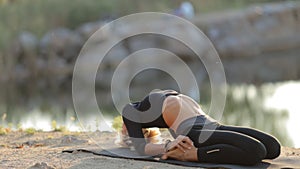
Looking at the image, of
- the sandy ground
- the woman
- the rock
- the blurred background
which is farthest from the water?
the woman

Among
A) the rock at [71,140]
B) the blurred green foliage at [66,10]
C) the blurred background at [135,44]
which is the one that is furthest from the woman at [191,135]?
the blurred green foliage at [66,10]

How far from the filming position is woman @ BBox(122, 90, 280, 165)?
3908 mm

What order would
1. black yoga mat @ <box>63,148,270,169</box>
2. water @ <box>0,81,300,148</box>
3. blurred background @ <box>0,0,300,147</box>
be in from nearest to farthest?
black yoga mat @ <box>63,148,270,169</box>
water @ <box>0,81,300,148</box>
blurred background @ <box>0,0,300,147</box>

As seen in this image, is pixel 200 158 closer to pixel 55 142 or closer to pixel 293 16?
pixel 55 142

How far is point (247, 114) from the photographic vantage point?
8.73m

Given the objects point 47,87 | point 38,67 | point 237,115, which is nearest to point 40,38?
point 38,67

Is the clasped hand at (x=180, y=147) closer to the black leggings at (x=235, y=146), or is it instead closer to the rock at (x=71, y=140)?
the black leggings at (x=235, y=146)

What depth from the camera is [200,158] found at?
3.99 m

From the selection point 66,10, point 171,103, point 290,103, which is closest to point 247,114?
point 290,103

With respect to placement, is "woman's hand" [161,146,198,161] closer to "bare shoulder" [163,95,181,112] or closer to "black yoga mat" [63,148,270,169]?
"black yoga mat" [63,148,270,169]

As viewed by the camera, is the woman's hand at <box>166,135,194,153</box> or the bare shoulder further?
the bare shoulder

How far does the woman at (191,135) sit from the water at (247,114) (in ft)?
6.18

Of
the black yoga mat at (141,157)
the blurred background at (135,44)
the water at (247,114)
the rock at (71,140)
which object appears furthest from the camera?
the blurred background at (135,44)

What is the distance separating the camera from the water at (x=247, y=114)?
7191mm
